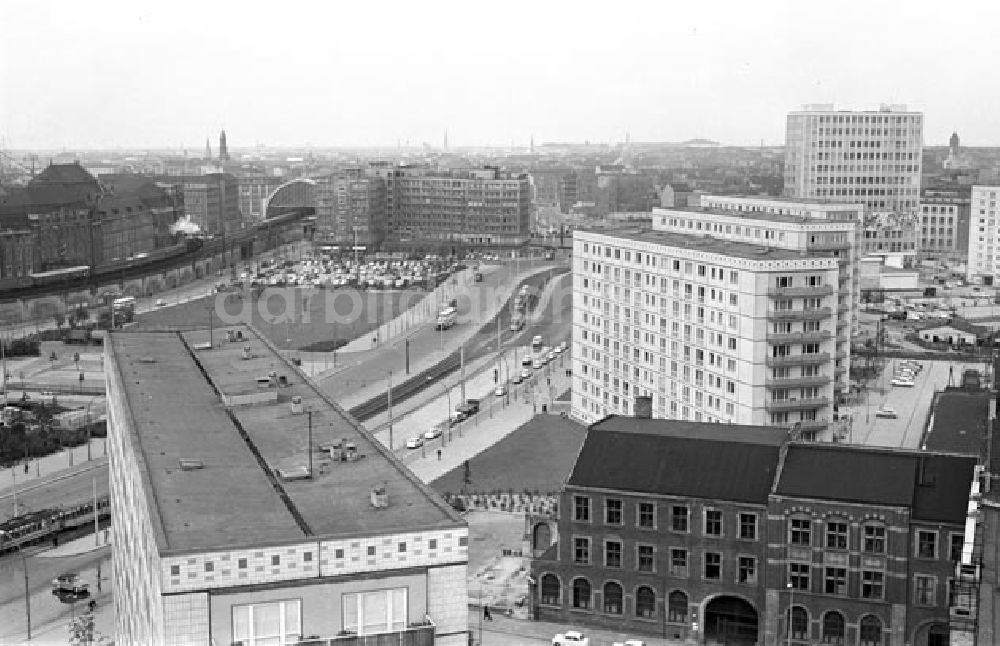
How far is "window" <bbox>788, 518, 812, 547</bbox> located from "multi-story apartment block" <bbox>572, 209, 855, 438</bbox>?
6022mm

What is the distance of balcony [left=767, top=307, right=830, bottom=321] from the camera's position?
27438 mm

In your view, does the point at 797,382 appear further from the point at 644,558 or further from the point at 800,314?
the point at 644,558

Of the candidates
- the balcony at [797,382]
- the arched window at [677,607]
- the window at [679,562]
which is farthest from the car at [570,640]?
the balcony at [797,382]

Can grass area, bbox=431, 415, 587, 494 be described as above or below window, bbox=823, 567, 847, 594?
below

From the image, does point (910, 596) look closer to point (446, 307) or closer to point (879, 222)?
point (446, 307)

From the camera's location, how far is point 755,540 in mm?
19219

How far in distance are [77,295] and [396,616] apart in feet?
175

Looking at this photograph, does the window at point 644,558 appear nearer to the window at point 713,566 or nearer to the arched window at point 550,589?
the window at point 713,566

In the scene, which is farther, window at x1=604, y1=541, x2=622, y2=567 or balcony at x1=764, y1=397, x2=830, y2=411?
balcony at x1=764, y1=397, x2=830, y2=411

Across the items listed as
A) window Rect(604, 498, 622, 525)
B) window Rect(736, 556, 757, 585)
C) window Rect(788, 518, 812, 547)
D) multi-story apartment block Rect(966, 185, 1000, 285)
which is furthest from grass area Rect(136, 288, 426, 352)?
window Rect(788, 518, 812, 547)

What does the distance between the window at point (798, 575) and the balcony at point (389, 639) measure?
8997 millimetres

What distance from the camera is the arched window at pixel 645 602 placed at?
19.9 meters

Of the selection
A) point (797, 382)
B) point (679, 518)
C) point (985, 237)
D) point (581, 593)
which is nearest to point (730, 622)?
point (679, 518)

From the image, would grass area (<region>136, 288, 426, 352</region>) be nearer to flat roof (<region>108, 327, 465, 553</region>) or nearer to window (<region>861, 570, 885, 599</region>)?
flat roof (<region>108, 327, 465, 553</region>)
